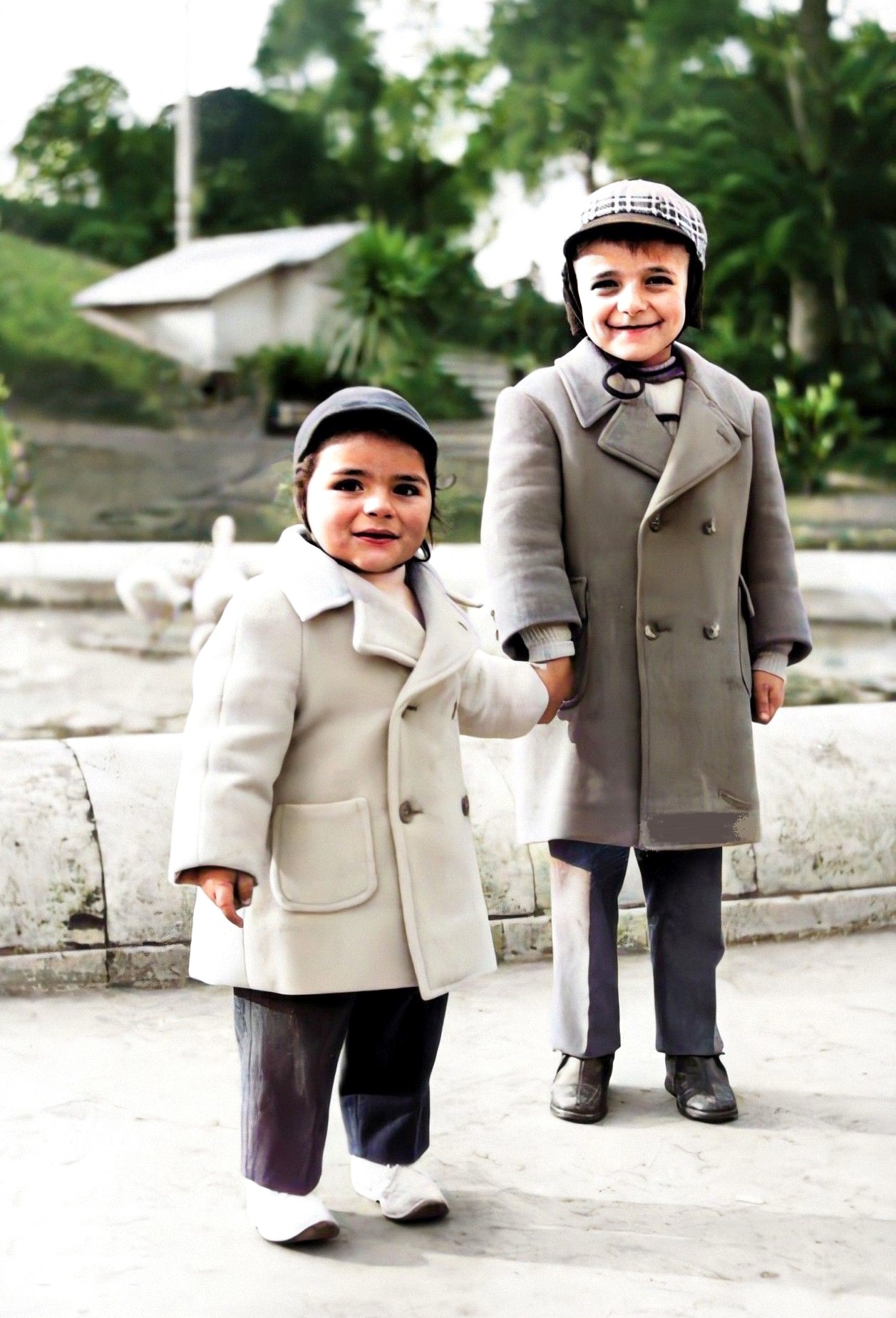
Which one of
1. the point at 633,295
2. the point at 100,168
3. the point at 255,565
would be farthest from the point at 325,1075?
the point at 100,168

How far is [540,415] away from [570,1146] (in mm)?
1240

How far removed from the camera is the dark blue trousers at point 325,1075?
2385 millimetres

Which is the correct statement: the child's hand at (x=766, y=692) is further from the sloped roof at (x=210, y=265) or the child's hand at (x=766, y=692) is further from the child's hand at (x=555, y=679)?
the sloped roof at (x=210, y=265)

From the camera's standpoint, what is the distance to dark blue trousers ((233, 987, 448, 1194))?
2.38 meters

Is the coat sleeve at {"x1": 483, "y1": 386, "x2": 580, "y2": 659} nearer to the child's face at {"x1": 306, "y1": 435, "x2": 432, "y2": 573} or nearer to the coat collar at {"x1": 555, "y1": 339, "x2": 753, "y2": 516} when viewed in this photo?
the coat collar at {"x1": 555, "y1": 339, "x2": 753, "y2": 516}

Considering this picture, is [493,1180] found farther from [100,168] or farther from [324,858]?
[100,168]

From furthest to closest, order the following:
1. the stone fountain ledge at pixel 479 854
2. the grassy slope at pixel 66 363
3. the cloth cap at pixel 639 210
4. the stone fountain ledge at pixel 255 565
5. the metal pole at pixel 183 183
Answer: the metal pole at pixel 183 183
the grassy slope at pixel 66 363
the stone fountain ledge at pixel 255 565
the stone fountain ledge at pixel 479 854
the cloth cap at pixel 639 210

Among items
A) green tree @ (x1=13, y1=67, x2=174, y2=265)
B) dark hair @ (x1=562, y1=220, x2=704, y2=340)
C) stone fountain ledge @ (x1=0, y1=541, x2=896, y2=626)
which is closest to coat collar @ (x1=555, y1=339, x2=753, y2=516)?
dark hair @ (x1=562, y1=220, x2=704, y2=340)

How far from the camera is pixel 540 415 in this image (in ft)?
9.52

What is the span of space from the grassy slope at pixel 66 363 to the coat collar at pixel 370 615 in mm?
17277

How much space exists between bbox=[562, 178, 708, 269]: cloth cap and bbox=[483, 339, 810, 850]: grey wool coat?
0.23 m

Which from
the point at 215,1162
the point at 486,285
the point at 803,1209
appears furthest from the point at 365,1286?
the point at 486,285

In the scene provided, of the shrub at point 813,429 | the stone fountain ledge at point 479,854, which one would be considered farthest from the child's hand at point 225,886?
the shrub at point 813,429

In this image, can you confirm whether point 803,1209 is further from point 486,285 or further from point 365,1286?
A: point 486,285
